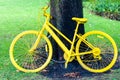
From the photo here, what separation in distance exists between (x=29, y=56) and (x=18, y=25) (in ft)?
18.0

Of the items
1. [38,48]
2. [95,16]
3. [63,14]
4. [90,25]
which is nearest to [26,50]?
[38,48]

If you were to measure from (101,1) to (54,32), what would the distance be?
31.8ft

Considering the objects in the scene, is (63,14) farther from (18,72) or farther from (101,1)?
(101,1)

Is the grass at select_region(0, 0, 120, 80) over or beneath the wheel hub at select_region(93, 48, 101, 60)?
beneath

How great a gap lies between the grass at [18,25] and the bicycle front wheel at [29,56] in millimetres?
176

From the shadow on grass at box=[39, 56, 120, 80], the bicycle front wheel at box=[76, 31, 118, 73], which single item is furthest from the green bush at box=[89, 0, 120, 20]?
the shadow on grass at box=[39, 56, 120, 80]

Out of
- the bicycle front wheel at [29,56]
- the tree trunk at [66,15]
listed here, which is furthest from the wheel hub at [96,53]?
the bicycle front wheel at [29,56]

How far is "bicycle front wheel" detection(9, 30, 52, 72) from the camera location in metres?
6.90

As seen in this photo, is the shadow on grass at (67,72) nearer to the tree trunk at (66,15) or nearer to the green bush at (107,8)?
the tree trunk at (66,15)

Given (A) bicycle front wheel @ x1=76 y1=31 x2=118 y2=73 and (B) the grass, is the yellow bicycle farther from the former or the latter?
(B) the grass

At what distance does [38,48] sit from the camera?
7.32 metres

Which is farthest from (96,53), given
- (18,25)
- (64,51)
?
(18,25)

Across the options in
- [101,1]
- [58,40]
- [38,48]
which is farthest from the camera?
[101,1]

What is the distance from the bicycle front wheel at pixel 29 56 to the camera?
6902mm
